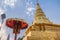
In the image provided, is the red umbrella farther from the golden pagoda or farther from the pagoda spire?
the golden pagoda

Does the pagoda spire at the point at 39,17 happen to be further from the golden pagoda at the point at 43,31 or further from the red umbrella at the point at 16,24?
the red umbrella at the point at 16,24

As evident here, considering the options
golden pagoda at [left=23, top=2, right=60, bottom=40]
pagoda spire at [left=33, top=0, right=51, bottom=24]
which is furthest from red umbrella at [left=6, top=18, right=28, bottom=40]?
golden pagoda at [left=23, top=2, right=60, bottom=40]

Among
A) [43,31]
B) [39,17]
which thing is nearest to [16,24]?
[39,17]

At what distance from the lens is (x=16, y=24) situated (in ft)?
90.2

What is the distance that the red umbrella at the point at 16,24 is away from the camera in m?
25.8

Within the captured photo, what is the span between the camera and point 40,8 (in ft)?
42.9

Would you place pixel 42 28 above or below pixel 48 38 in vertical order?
above

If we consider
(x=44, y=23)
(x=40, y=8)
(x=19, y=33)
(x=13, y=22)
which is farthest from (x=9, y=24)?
(x=44, y=23)

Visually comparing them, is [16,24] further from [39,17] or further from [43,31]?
[43,31]

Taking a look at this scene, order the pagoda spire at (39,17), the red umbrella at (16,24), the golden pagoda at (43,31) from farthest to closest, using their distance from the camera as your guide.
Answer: the red umbrella at (16,24) → the pagoda spire at (39,17) → the golden pagoda at (43,31)

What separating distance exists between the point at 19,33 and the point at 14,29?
4.34 ft

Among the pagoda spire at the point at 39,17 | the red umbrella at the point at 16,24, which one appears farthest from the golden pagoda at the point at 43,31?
the red umbrella at the point at 16,24

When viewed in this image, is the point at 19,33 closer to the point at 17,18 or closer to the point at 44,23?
the point at 17,18

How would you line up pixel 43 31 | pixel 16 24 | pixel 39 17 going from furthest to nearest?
pixel 16 24, pixel 39 17, pixel 43 31
